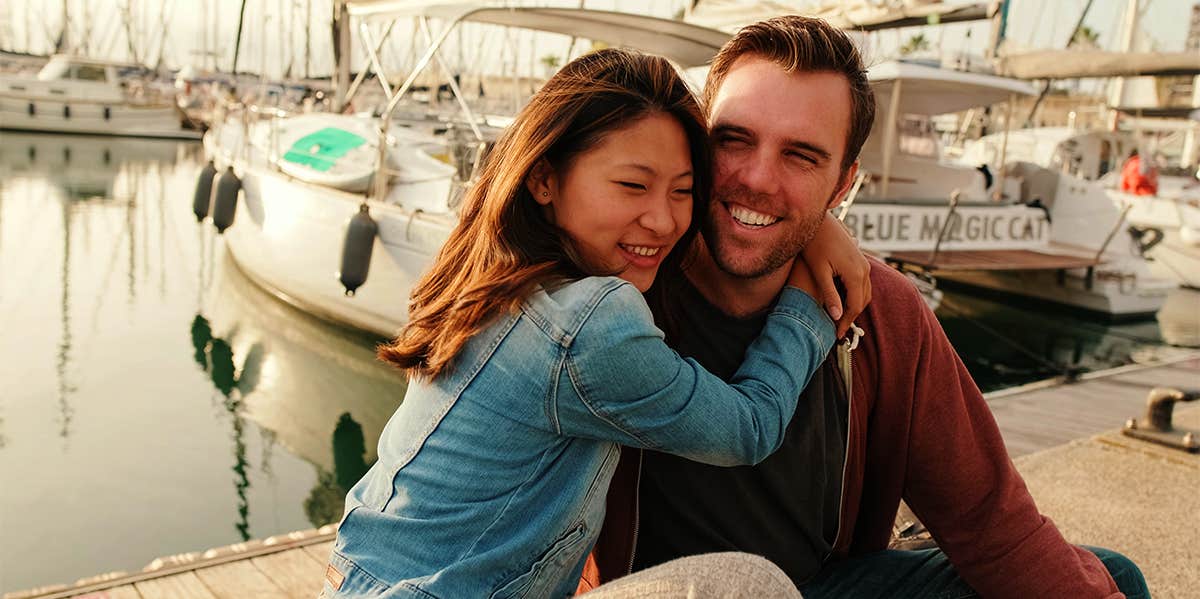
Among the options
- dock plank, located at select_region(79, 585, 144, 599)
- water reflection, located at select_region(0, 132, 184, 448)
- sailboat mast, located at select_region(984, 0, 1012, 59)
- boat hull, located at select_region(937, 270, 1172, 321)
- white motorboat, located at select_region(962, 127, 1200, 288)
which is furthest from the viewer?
white motorboat, located at select_region(962, 127, 1200, 288)

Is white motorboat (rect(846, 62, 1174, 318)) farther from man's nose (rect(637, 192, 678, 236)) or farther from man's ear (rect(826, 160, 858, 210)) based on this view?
man's nose (rect(637, 192, 678, 236))

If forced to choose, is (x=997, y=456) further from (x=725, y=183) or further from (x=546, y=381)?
(x=546, y=381)

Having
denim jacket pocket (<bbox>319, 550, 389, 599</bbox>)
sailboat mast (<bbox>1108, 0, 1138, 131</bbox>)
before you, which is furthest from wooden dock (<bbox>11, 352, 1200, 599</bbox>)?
sailboat mast (<bbox>1108, 0, 1138, 131</bbox>)

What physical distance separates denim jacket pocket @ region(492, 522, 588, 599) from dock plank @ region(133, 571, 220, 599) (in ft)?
6.23

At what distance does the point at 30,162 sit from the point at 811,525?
2709 cm

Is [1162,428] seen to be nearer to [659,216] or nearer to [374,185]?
[659,216]

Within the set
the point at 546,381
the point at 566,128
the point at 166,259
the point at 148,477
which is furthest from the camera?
the point at 166,259

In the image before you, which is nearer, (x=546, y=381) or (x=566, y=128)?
(x=546, y=381)

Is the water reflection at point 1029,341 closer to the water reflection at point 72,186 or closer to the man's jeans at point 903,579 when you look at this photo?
the man's jeans at point 903,579

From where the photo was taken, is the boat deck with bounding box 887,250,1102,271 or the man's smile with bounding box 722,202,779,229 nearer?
the man's smile with bounding box 722,202,779,229

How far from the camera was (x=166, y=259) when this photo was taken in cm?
1322

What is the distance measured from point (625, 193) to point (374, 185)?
7565 mm

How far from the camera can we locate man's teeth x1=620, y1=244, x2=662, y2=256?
1812 mm

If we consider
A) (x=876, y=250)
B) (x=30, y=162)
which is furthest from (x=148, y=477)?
(x=30, y=162)
